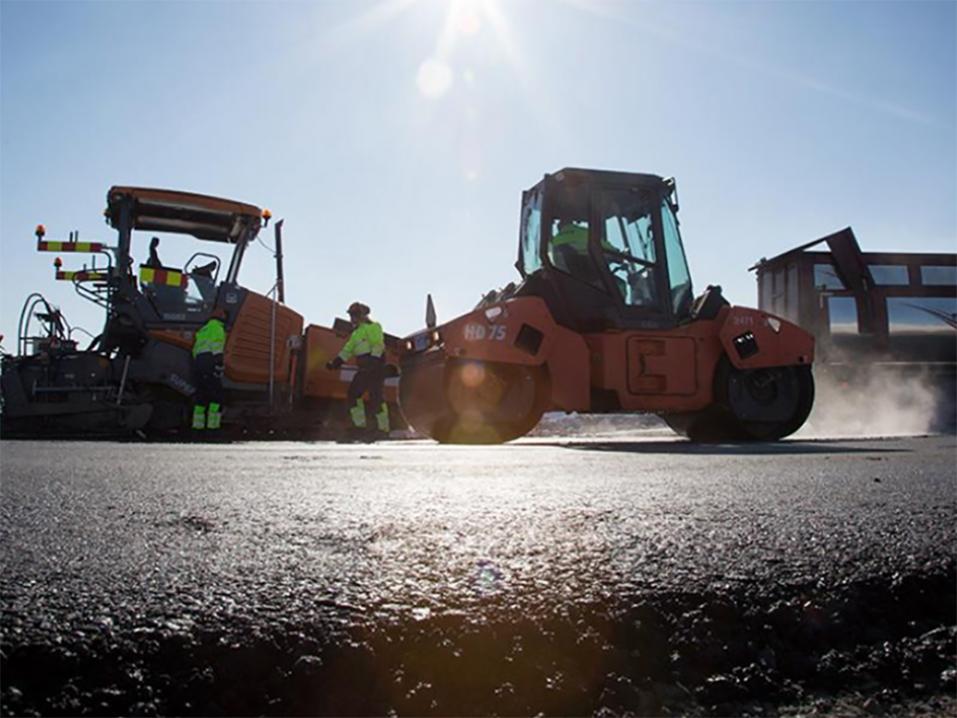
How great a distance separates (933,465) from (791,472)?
2.63 feet

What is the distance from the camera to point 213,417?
8.91 meters

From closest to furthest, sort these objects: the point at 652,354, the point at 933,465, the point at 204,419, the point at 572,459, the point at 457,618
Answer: the point at 457,618 < the point at 933,465 < the point at 572,459 < the point at 652,354 < the point at 204,419

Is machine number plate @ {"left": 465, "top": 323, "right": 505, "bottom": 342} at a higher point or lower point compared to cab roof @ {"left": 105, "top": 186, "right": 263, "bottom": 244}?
lower

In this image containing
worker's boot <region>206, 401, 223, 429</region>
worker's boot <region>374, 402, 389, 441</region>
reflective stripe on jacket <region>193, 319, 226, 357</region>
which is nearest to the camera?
worker's boot <region>206, 401, 223, 429</region>

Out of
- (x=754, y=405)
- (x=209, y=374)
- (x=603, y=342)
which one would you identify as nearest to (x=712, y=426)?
(x=754, y=405)

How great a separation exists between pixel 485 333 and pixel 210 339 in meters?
3.80

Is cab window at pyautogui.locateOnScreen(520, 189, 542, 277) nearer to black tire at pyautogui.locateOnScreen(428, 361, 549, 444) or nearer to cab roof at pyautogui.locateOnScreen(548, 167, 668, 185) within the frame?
cab roof at pyautogui.locateOnScreen(548, 167, 668, 185)

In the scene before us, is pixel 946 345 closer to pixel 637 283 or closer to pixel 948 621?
pixel 637 283

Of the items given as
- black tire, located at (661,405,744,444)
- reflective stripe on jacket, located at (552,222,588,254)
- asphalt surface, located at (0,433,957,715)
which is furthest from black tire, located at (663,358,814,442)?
asphalt surface, located at (0,433,957,715)

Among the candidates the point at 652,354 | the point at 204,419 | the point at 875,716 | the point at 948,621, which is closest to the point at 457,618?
the point at 875,716

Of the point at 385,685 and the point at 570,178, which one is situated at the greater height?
the point at 570,178

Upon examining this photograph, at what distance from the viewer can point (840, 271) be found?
12.1m

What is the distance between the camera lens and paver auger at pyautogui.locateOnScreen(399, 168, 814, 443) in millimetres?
6961

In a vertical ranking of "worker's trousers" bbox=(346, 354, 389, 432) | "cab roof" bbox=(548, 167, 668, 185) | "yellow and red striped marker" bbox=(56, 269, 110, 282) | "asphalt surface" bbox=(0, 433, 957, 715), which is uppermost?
"cab roof" bbox=(548, 167, 668, 185)
